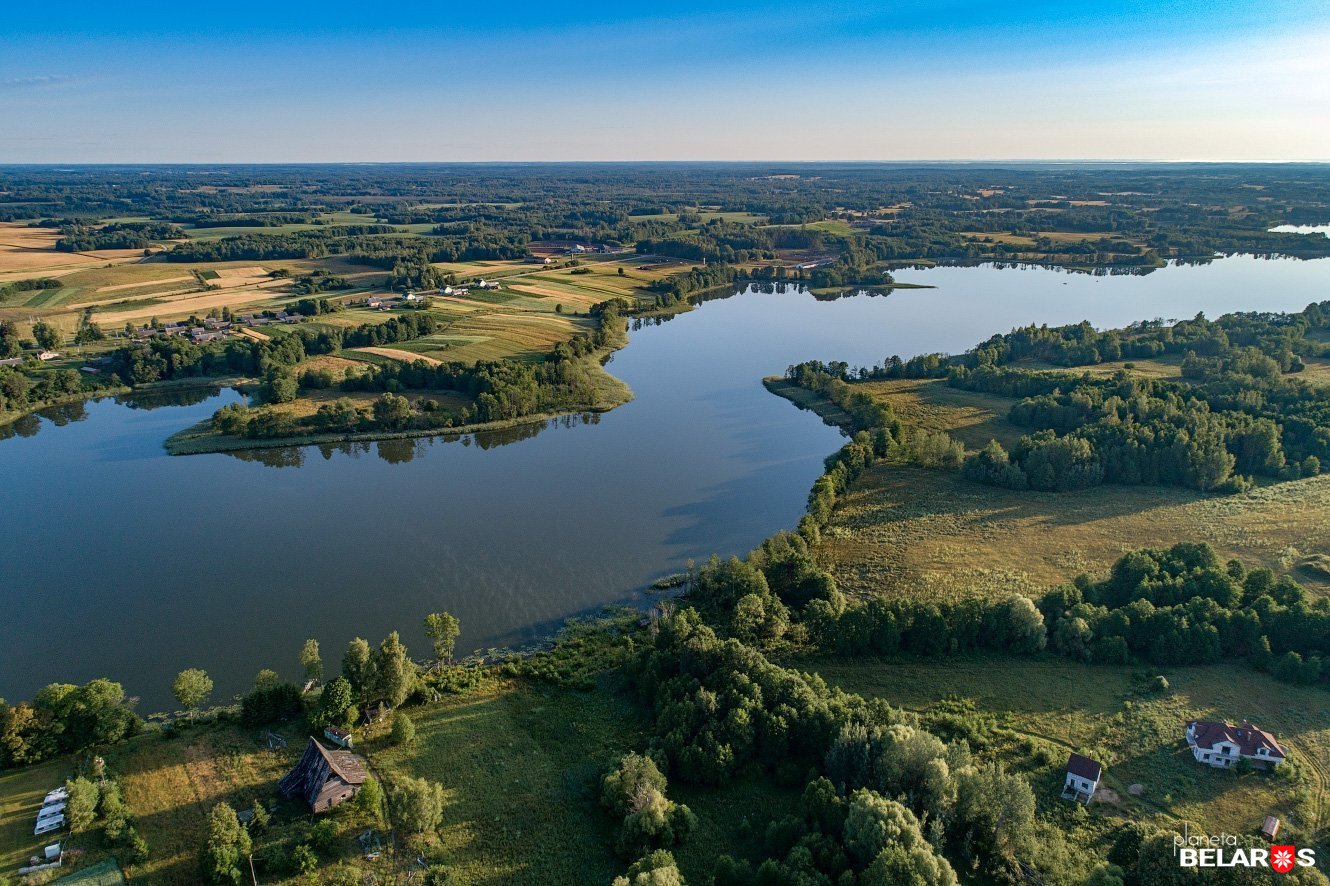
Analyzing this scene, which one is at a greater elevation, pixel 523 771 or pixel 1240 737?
pixel 1240 737

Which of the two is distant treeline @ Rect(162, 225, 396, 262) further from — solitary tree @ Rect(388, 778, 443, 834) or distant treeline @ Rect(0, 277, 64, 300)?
solitary tree @ Rect(388, 778, 443, 834)

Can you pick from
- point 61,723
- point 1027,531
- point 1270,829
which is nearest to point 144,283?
point 61,723

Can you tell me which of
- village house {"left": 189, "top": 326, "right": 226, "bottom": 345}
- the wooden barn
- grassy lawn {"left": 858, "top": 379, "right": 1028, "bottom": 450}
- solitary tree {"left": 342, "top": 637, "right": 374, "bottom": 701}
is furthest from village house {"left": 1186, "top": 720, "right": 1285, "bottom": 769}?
village house {"left": 189, "top": 326, "right": 226, "bottom": 345}

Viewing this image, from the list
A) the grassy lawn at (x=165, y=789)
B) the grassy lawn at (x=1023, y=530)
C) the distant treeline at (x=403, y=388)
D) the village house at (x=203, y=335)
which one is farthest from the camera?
the village house at (x=203, y=335)

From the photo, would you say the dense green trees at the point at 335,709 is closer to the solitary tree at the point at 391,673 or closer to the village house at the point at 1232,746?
the solitary tree at the point at 391,673

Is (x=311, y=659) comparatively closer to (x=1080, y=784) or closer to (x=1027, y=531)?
(x=1080, y=784)

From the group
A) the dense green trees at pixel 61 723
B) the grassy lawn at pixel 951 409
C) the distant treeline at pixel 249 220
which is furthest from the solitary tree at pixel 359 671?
the distant treeline at pixel 249 220
